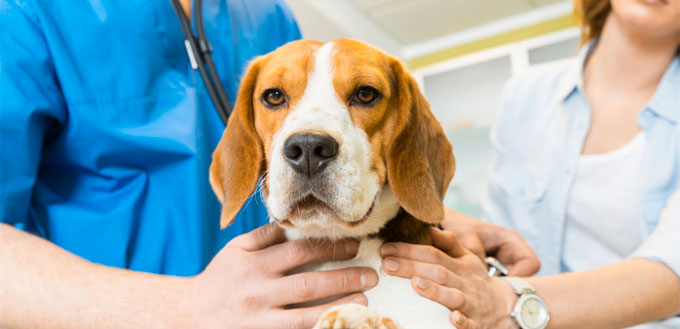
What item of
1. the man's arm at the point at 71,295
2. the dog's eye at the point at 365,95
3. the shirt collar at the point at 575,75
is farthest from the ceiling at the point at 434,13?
the man's arm at the point at 71,295

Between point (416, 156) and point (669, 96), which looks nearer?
point (416, 156)

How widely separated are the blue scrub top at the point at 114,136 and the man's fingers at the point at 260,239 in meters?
0.27

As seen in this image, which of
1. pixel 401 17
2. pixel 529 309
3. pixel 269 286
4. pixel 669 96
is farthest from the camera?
pixel 401 17

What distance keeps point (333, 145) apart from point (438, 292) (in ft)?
1.30

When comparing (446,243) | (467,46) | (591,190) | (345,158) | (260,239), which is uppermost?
(345,158)

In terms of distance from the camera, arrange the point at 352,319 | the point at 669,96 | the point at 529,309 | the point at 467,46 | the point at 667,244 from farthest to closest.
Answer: the point at 467,46 < the point at 669,96 < the point at 667,244 < the point at 529,309 < the point at 352,319

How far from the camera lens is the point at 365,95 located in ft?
3.28

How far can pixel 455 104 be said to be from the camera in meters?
4.88

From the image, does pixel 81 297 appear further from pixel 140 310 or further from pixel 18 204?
pixel 18 204

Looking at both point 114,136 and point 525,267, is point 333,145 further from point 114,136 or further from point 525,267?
point 525,267

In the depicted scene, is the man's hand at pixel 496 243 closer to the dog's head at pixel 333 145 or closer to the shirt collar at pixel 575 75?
the dog's head at pixel 333 145

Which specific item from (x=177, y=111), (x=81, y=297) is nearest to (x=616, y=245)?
(x=177, y=111)

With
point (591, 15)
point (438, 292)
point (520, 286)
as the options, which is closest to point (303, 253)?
point (438, 292)

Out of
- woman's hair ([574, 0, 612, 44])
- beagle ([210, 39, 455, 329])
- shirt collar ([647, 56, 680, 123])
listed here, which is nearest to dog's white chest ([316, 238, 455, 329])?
beagle ([210, 39, 455, 329])
